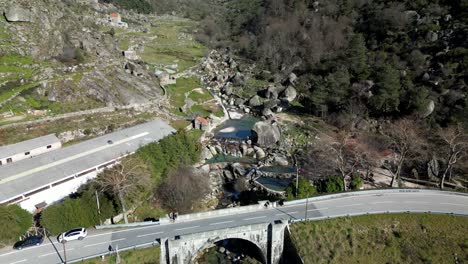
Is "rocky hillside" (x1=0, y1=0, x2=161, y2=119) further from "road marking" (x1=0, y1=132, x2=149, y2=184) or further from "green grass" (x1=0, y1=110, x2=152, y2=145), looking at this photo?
"road marking" (x1=0, y1=132, x2=149, y2=184)

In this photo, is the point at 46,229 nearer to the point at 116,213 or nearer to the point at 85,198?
the point at 85,198

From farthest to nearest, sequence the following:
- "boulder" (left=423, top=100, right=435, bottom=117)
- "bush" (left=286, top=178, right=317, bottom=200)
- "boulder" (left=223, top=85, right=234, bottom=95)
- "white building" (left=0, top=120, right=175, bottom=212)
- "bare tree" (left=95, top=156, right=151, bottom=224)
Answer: "boulder" (left=223, top=85, right=234, bottom=95), "boulder" (left=423, top=100, right=435, bottom=117), "bush" (left=286, top=178, right=317, bottom=200), "bare tree" (left=95, top=156, right=151, bottom=224), "white building" (left=0, top=120, right=175, bottom=212)

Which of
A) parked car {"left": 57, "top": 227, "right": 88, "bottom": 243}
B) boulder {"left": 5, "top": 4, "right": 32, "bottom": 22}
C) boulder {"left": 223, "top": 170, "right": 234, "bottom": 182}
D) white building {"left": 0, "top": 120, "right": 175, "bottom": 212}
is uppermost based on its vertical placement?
boulder {"left": 5, "top": 4, "right": 32, "bottom": 22}

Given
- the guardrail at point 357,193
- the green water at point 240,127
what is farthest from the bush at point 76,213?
the green water at point 240,127

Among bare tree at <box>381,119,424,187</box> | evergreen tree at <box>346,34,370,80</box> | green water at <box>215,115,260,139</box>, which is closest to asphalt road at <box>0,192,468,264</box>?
bare tree at <box>381,119,424,187</box>

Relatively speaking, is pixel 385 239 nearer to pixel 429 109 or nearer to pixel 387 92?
pixel 429 109

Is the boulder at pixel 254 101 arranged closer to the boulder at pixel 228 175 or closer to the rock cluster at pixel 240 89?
the rock cluster at pixel 240 89

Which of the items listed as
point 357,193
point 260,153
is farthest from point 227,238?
point 260,153
